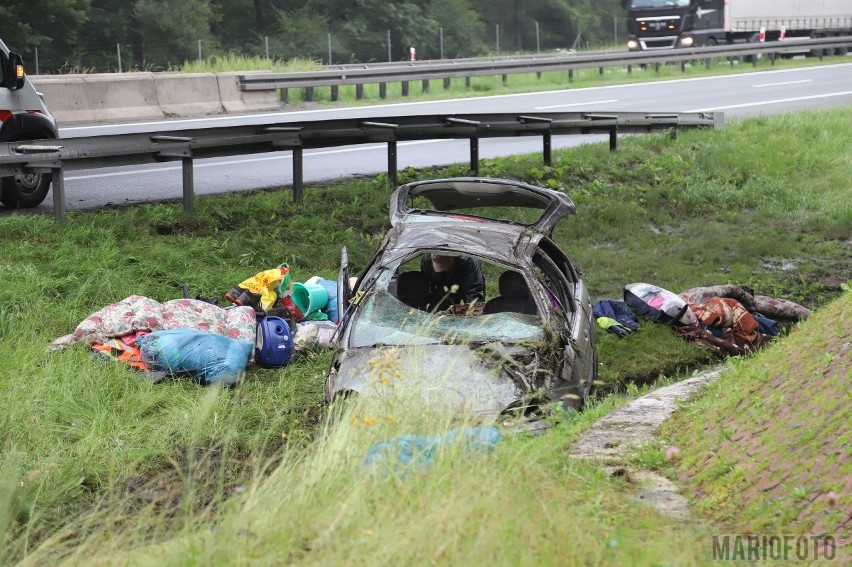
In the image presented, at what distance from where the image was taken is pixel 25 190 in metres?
12.8

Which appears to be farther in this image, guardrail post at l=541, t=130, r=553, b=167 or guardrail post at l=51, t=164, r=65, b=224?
guardrail post at l=541, t=130, r=553, b=167

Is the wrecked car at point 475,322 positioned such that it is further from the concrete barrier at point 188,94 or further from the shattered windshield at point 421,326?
the concrete barrier at point 188,94

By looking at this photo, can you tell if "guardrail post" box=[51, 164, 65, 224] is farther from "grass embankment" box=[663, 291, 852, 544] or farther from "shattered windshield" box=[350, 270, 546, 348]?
"grass embankment" box=[663, 291, 852, 544]

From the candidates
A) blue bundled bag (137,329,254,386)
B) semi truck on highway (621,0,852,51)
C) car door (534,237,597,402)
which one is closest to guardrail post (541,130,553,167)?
car door (534,237,597,402)

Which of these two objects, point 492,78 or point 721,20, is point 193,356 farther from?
point 721,20

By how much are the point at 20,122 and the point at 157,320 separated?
456cm

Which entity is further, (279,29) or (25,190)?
(279,29)

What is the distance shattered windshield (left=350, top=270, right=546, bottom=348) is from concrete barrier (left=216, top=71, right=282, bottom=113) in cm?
1690

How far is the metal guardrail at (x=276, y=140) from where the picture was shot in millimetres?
11469

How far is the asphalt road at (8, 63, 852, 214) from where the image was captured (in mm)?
14633

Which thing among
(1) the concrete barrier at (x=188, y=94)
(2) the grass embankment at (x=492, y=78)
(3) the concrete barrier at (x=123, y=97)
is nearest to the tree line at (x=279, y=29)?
(2) the grass embankment at (x=492, y=78)

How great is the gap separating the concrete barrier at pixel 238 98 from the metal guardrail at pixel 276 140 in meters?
9.20

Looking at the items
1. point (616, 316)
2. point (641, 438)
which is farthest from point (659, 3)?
point (641, 438)

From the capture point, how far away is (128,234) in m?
11.7
